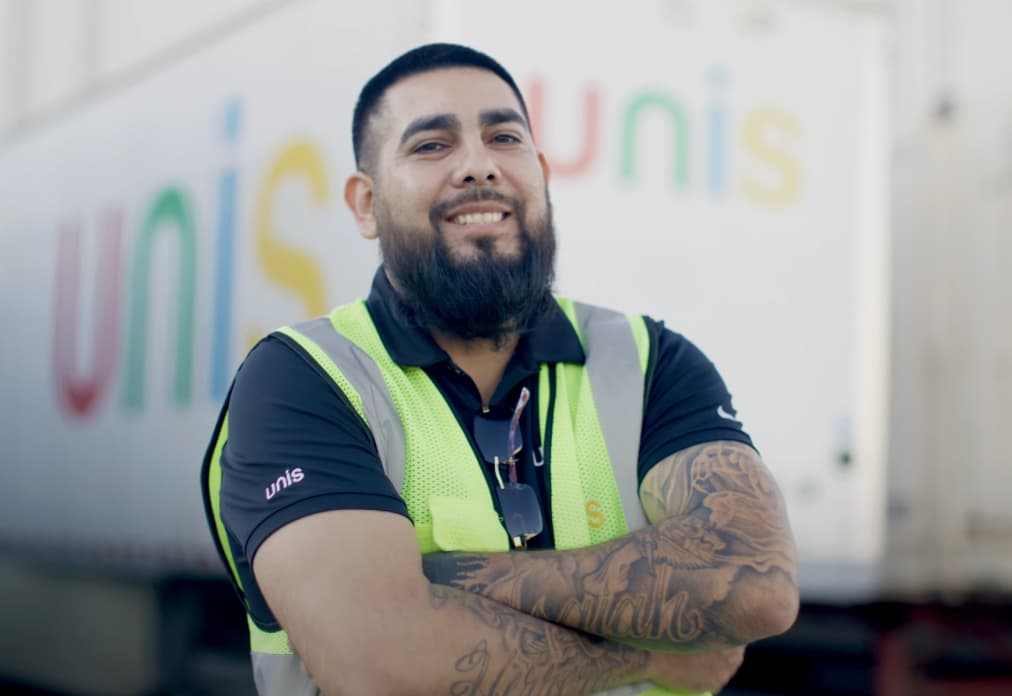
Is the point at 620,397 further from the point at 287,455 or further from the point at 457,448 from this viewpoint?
the point at 287,455

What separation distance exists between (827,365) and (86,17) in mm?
5768

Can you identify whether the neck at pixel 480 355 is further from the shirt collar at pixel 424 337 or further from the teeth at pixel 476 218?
the teeth at pixel 476 218

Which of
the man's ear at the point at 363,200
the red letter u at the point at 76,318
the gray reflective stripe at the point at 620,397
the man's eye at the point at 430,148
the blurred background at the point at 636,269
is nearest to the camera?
the gray reflective stripe at the point at 620,397

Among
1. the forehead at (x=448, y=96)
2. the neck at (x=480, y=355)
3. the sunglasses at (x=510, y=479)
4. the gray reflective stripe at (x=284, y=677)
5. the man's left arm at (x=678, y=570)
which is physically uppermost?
the forehead at (x=448, y=96)

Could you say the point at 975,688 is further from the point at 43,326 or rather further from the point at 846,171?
the point at 43,326

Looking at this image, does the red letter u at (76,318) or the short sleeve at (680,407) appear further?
the red letter u at (76,318)

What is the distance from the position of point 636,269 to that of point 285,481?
2.79 meters

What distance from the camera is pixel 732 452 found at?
2178 millimetres

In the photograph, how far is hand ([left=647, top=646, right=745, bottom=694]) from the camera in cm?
204

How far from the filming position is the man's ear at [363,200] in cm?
237

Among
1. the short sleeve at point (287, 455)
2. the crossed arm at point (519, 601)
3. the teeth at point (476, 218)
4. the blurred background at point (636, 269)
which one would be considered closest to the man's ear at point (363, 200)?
the teeth at point (476, 218)

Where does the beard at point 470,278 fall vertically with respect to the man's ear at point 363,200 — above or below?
below

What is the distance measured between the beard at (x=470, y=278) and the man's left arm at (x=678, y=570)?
0.35 meters

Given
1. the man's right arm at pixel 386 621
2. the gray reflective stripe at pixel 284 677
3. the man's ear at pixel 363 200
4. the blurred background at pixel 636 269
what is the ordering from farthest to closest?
the blurred background at pixel 636 269
the man's ear at pixel 363 200
the gray reflective stripe at pixel 284 677
the man's right arm at pixel 386 621
